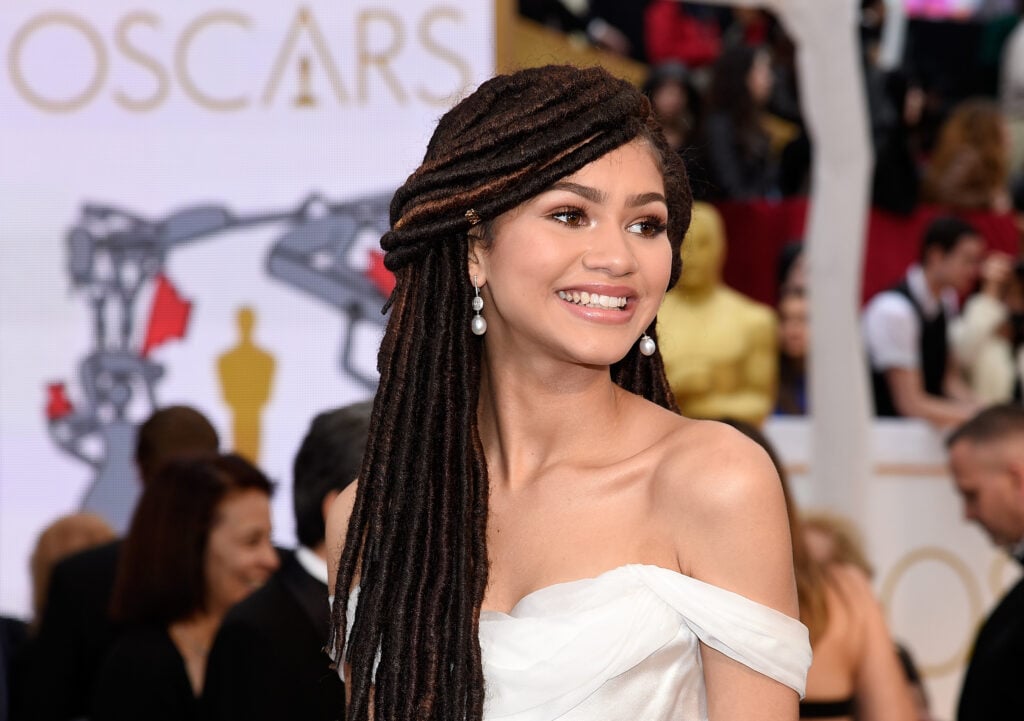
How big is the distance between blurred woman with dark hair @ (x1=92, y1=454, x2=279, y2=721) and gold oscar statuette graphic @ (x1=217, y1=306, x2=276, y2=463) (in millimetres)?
1211

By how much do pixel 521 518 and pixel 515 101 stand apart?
0.61 meters

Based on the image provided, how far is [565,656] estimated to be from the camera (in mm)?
2189

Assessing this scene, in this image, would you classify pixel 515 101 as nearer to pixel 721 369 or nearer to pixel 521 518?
pixel 521 518

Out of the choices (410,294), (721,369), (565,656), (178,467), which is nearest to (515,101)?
(410,294)

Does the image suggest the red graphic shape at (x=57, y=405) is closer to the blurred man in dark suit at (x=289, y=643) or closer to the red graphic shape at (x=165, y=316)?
the red graphic shape at (x=165, y=316)

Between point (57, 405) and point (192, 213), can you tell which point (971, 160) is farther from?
point (57, 405)

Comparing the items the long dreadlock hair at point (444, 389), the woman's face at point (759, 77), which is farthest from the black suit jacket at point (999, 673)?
the woman's face at point (759, 77)

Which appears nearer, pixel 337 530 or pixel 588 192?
pixel 588 192

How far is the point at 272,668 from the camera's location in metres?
3.21

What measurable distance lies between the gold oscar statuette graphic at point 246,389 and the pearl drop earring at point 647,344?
9.75ft

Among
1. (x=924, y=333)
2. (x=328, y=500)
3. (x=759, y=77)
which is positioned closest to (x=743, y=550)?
(x=328, y=500)

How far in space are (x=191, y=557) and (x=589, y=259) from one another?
1.98 m

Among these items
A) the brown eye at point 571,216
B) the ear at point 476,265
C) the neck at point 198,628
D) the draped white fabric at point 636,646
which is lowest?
the neck at point 198,628

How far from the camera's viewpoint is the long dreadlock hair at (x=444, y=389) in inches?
88.4
